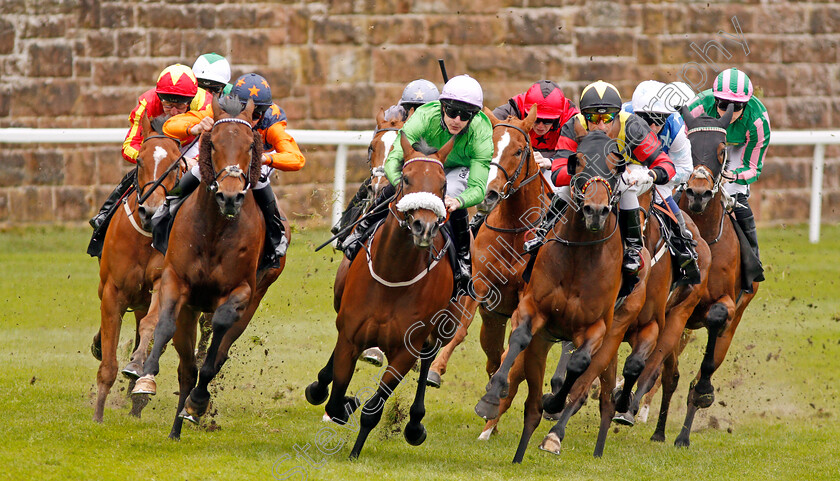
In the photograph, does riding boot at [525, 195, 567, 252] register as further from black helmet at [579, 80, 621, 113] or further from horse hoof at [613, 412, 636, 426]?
horse hoof at [613, 412, 636, 426]

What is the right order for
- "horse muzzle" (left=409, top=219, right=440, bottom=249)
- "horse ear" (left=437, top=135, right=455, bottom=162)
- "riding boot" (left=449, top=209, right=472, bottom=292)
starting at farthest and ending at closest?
"riding boot" (left=449, top=209, right=472, bottom=292) → "horse ear" (left=437, top=135, right=455, bottom=162) → "horse muzzle" (left=409, top=219, right=440, bottom=249)

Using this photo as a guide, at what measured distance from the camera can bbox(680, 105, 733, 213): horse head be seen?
8969 millimetres

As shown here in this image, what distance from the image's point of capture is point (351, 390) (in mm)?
10047

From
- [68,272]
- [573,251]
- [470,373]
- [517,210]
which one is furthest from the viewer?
[68,272]

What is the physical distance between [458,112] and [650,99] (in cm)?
220

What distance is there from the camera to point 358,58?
53.2ft

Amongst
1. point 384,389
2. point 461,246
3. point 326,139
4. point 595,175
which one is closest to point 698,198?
point 595,175

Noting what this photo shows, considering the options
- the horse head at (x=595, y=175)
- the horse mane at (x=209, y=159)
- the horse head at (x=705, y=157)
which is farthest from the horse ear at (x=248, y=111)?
the horse head at (x=705, y=157)

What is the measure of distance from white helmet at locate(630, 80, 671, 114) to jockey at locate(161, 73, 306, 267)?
272 centimetres

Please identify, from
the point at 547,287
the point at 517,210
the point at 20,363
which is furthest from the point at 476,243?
the point at 20,363

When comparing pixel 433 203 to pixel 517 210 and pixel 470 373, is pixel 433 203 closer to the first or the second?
pixel 517 210

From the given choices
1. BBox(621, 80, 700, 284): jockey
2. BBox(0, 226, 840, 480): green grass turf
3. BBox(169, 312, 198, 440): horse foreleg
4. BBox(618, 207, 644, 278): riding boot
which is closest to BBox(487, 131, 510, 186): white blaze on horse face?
BBox(618, 207, 644, 278): riding boot

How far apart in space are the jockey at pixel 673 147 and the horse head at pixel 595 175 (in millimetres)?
1312

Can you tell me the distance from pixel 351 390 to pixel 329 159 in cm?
654
